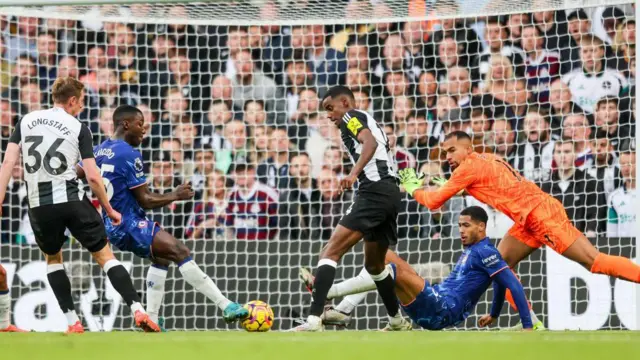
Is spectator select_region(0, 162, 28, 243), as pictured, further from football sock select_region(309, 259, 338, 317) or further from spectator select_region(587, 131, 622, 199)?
spectator select_region(587, 131, 622, 199)

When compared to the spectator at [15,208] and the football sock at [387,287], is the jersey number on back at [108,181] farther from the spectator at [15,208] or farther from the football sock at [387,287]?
the spectator at [15,208]

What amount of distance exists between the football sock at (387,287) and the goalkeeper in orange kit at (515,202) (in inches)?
23.4

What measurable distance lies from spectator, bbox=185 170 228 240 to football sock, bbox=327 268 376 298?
277cm

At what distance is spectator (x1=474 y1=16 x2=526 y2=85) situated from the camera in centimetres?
989

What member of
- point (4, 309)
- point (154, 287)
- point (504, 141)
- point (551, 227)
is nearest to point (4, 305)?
point (4, 309)

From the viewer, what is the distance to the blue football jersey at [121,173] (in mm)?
6539

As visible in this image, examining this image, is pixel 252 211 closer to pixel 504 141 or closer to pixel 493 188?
pixel 504 141

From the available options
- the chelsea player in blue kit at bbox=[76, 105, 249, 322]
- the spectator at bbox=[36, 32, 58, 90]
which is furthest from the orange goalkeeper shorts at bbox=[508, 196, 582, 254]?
the spectator at bbox=[36, 32, 58, 90]

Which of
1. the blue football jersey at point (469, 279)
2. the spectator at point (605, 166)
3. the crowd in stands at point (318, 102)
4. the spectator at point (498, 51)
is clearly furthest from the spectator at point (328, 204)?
the blue football jersey at point (469, 279)

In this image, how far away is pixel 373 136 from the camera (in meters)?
6.54

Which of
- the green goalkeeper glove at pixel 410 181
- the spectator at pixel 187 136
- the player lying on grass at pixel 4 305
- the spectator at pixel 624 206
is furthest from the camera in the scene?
the spectator at pixel 187 136

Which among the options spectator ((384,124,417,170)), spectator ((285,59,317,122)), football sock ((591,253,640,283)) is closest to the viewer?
football sock ((591,253,640,283))

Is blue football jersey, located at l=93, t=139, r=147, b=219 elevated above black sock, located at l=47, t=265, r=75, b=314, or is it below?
above

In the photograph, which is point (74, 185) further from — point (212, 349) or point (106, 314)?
point (106, 314)
